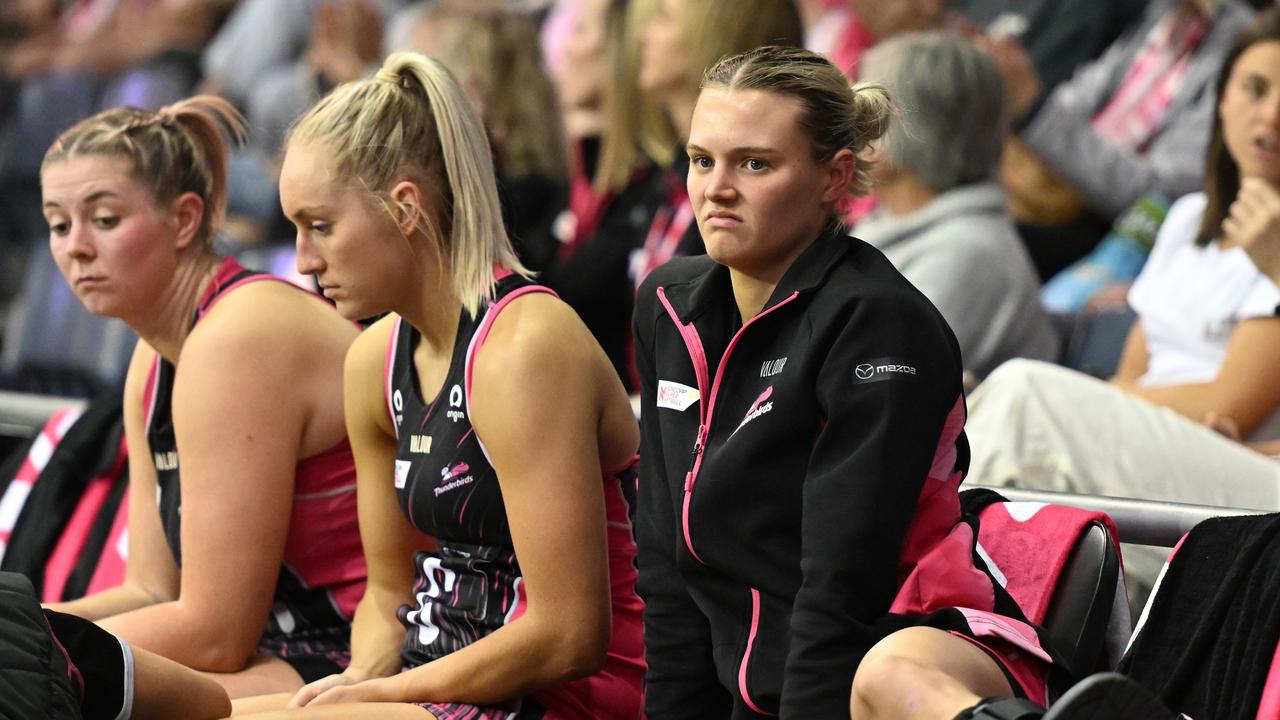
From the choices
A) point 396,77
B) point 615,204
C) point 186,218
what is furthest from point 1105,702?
point 615,204

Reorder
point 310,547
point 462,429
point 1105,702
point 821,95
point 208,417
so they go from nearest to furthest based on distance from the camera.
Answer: point 1105,702
point 821,95
point 462,429
point 208,417
point 310,547

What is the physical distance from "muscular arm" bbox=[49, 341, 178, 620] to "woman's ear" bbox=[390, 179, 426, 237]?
692mm

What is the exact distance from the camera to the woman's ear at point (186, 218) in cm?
253

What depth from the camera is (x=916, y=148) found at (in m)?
3.27

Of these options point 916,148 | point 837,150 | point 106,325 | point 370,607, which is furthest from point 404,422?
point 106,325

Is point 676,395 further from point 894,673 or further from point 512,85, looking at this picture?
point 512,85

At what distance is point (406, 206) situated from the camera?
214cm

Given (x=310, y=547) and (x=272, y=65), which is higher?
(x=272, y=65)

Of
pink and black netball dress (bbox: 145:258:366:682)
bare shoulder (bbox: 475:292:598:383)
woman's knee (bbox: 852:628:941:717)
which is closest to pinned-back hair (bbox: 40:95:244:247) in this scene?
pink and black netball dress (bbox: 145:258:366:682)

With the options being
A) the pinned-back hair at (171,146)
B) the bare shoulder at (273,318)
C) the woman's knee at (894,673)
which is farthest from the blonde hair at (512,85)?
the woman's knee at (894,673)

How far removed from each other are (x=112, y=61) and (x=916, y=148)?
4.75 meters

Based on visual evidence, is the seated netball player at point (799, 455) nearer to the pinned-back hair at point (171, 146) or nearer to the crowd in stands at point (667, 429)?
the crowd in stands at point (667, 429)

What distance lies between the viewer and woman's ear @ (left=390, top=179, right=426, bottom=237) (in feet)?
6.98

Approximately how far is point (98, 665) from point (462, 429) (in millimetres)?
522
